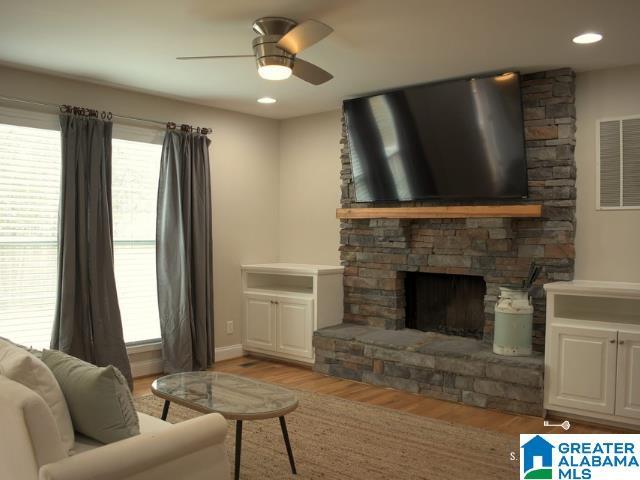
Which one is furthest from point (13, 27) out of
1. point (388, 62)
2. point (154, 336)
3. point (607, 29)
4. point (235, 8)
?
point (607, 29)

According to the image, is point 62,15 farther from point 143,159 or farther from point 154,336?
point 154,336

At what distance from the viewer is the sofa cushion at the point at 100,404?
6.77 feet

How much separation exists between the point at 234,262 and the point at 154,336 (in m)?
1.10

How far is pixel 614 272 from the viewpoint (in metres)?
4.13

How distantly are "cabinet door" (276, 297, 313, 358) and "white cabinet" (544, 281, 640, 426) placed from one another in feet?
6.88

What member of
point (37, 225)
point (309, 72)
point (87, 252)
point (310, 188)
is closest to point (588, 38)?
point (309, 72)

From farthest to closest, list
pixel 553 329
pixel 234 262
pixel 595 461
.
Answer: pixel 234 262, pixel 553 329, pixel 595 461

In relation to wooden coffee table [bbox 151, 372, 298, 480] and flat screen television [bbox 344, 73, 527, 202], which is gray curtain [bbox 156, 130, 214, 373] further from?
wooden coffee table [bbox 151, 372, 298, 480]

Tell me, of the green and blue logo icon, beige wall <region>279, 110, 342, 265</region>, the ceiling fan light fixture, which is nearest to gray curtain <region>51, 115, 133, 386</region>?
the ceiling fan light fixture

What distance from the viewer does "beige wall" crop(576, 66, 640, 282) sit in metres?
4.07

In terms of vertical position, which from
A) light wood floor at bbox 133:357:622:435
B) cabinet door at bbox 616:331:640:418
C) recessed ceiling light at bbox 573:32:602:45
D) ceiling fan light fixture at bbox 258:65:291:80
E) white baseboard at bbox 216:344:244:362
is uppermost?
recessed ceiling light at bbox 573:32:602:45

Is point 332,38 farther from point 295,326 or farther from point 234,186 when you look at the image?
point 295,326

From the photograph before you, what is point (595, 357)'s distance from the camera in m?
3.77

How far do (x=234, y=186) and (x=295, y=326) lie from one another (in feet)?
5.00
